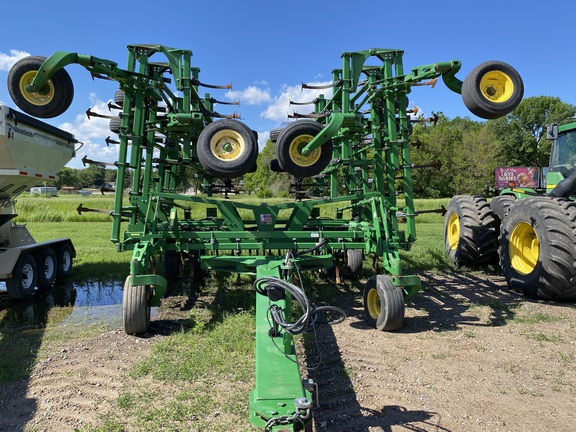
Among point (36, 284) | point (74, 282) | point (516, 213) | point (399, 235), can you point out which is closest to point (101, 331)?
point (36, 284)

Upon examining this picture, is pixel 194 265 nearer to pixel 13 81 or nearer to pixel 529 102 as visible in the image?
pixel 13 81

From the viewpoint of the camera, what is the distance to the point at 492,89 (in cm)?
546

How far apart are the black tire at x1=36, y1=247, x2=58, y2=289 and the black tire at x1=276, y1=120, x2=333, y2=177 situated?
531cm

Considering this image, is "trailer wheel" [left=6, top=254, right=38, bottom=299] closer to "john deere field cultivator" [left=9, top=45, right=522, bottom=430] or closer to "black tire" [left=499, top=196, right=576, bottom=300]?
"john deere field cultivator" [left=9, top=45, right=522, bottom=430]

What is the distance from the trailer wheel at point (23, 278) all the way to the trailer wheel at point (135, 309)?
3.09 metres

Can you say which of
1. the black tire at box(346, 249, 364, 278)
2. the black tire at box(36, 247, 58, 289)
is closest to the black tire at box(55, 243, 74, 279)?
the black tire at box(36, 247, 58, 289)

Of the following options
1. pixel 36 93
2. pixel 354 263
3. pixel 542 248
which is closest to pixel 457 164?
pixel 354 263

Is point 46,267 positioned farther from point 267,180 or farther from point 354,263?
point 267,180

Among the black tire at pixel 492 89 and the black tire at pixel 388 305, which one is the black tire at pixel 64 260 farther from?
the black tire at pixel 492 89

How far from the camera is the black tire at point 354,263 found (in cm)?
843

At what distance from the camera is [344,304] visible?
6684 millimetres

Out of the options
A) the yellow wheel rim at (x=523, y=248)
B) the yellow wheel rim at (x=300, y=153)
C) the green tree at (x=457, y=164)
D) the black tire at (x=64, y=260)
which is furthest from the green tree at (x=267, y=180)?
the yellow wheel rim at (x=300, y=153)

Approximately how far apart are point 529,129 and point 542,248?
50772mm

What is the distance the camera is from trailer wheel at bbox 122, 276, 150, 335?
506cm
